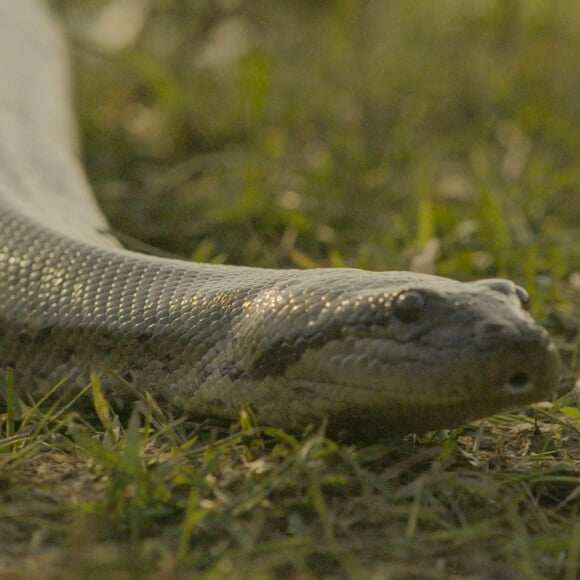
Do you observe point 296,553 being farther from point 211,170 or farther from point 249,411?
point 211,170

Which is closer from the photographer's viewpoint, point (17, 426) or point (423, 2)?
point (17, 426)

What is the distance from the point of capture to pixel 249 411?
11.2ft

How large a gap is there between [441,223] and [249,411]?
288 centimetres

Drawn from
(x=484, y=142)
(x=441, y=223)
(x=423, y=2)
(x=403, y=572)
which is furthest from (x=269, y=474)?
(x=423, y=2)

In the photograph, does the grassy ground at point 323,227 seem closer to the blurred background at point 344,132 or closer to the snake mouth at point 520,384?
the blurred background at point 344,132

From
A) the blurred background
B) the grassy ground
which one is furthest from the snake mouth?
the blurred background

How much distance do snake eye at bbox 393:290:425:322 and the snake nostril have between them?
1.21 ft

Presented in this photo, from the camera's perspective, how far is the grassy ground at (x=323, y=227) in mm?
2824

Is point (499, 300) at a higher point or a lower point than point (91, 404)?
higher

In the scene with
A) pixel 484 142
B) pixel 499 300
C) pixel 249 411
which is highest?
pixel 499 300

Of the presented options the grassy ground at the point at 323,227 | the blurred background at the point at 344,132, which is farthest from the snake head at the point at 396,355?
the blurred background at the point at 344,132

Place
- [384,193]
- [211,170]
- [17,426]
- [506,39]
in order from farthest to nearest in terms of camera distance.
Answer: [506,39] < [211,170] < [384,193] < [17,426]

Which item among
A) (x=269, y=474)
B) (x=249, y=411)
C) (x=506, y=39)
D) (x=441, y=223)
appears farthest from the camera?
(x=506, y=39)

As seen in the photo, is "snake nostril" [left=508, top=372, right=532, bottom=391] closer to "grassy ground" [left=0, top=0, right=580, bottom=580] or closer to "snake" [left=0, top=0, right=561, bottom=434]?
"snake" [left=0, top=0, right=561, bottom=434]
